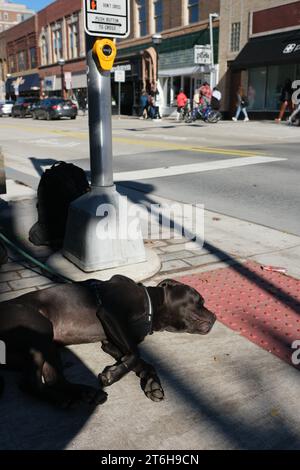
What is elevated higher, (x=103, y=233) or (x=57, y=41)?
(x=57, y=41)

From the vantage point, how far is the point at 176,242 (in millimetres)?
5371

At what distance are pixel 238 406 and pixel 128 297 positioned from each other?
85 cm

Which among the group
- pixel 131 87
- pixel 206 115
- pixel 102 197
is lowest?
pixel 102 197

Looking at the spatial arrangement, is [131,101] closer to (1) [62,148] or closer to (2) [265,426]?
(1) [62,148]

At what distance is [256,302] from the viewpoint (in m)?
3.75

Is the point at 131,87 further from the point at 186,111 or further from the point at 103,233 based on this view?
the point at 103,233

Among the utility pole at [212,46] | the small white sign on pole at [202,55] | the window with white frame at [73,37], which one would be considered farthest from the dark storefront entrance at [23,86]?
the small white sign on pole at [202,55]

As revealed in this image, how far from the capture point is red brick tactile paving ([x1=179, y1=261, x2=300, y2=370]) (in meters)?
3.23

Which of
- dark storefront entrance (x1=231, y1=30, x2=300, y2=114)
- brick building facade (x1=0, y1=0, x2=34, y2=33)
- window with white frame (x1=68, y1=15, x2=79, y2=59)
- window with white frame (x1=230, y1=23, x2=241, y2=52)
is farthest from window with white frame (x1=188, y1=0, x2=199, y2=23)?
brick building facade (x1=0, y1=0, x2=34, y2=33)

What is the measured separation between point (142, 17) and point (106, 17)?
35.8 metres

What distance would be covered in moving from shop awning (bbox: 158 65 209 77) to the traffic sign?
26784mm

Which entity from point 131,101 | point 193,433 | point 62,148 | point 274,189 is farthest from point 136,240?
point 131,101

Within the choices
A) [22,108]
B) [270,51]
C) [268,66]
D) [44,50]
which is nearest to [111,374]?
[270,51]

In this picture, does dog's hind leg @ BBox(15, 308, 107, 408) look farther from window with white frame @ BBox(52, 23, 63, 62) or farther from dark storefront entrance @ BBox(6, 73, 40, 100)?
dark storefront entrance @ BBox(6, 73, 40, 100)
